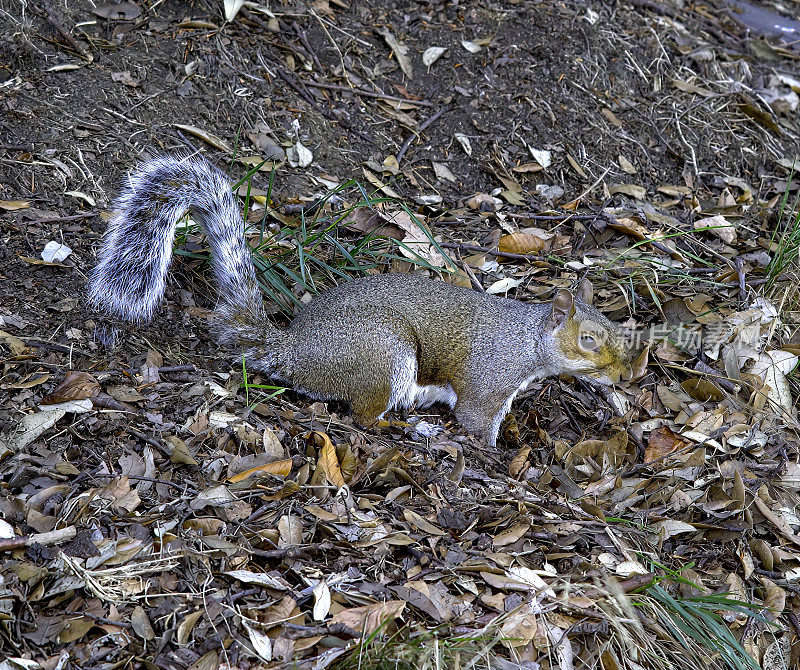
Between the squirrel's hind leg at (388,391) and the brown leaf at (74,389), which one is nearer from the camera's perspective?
the brown leaf at (74,389)

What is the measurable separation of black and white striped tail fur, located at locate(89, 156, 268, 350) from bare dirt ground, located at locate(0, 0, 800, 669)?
0.59 feet

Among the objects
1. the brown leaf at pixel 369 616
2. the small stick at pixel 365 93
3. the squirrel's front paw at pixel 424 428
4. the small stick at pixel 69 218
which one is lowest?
the squirrel's front paw at pixel 424 428

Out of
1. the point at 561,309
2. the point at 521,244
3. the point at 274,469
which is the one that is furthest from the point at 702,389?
the point at 274,469

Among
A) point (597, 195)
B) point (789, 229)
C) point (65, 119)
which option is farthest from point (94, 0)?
point (789, 229)

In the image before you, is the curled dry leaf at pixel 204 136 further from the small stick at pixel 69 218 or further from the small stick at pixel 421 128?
the small stick at pixel 421 128

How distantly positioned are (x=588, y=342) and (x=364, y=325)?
126 centimetres

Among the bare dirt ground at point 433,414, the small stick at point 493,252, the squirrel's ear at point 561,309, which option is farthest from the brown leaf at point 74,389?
the small stick at point 493,252

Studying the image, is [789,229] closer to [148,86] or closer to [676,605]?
[676,605]

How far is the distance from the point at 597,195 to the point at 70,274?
3.68 metres

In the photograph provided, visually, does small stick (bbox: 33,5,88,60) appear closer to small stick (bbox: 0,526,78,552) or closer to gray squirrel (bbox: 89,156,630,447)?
gray squirrel (bbox: 89,156,630,447)

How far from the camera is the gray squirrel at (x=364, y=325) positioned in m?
3.99

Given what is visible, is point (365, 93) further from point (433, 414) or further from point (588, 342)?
point (588, 342)

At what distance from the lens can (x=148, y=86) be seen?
520cm

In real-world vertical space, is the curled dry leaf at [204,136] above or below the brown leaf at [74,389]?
above
